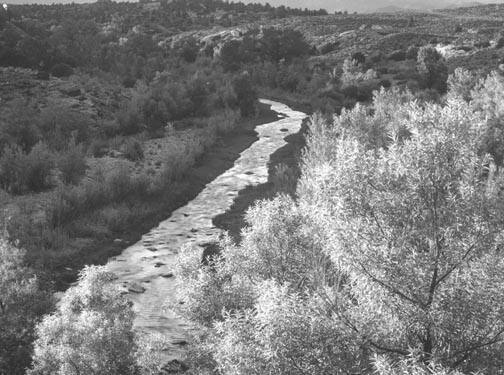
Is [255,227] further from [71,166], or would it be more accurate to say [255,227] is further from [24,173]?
[71,166]

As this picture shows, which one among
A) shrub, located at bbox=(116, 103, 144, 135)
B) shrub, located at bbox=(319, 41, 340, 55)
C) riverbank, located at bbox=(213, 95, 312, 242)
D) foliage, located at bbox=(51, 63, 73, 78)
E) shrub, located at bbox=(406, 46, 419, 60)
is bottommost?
riverbank, located at bbox=(213, 95, 312, 242)

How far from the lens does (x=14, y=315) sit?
1309 centimetres

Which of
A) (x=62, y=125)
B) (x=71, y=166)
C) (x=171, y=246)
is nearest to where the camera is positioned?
(x=171, y=246)

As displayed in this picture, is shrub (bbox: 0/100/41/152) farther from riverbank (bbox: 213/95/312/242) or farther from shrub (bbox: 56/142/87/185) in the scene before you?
riverbank (bbox: 213/95/312/242)

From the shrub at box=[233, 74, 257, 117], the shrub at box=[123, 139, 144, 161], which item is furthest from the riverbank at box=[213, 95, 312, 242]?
the shrub at box=[123, 139, 144, 161]

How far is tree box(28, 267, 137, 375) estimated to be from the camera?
1041cm

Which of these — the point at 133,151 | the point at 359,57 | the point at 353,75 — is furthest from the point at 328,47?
the point at 133,151

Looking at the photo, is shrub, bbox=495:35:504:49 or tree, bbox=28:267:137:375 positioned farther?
shrub, bbox=495:35:504:49

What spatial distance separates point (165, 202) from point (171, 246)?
19.6ft

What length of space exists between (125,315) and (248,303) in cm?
285

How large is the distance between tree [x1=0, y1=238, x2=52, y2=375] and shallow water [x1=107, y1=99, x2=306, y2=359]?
362cm

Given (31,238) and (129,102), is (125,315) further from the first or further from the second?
(129,102)

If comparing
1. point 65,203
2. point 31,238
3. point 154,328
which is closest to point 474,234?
point 154,328

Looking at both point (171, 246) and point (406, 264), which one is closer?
point (406, 264)
